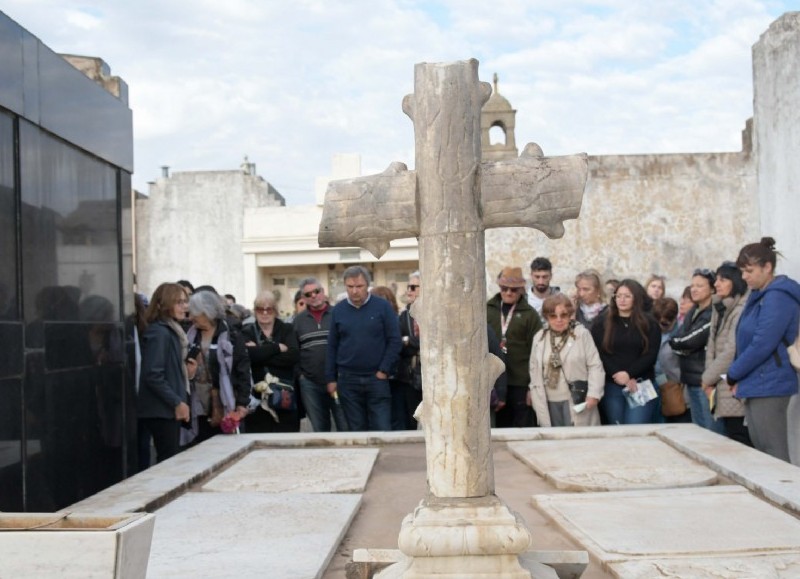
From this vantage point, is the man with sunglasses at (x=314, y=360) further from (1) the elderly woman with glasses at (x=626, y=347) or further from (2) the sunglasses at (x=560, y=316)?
(1) the elderly woman with glasses at (x=626, y=347)

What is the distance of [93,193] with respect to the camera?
6668 mm

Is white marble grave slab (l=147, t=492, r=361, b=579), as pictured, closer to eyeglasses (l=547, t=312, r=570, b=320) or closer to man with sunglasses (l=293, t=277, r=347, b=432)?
eyeglasses (l=547, t=312, r=570, b=320)

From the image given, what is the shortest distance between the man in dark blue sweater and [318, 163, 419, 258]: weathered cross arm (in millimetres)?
4345

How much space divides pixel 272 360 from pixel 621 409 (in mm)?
2977

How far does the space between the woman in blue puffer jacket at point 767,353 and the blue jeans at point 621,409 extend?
1.42 metres

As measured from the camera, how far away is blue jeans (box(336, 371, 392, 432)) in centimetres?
799

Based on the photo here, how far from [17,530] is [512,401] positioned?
5763mm

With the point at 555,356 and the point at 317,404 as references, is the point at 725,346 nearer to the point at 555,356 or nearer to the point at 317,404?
the point at 555,356

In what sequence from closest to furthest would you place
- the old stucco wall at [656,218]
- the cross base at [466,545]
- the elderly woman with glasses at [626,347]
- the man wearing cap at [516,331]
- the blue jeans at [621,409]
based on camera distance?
1. the cross base at [466,545]
2. the elderly woman with glasses at [626,347]
3. the blue jeans at [621,409]
4. the man wearing cap at [516,331]
5. the old stucco wall at [656,218]

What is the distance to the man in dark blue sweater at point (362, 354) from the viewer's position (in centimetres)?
793

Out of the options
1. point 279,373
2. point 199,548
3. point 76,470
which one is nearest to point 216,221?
point 279,373

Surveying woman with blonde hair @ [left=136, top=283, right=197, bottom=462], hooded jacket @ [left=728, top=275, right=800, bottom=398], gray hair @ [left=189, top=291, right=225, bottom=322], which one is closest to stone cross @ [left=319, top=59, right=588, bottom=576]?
hooded jacket @ [left=728, top=275, right=800, bottom=398]

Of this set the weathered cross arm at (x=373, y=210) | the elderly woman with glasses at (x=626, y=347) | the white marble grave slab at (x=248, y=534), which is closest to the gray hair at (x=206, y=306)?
the white marble grave slab at (x=248, y=534)

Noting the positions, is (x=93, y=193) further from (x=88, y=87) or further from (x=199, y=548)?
(x=199, y=548)
